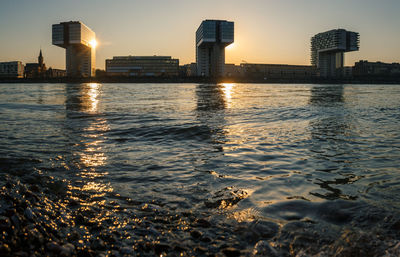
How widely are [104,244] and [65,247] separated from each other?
0.33 meters

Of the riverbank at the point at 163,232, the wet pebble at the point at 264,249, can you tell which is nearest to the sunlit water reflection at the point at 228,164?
the riverbank at the point at 163,232

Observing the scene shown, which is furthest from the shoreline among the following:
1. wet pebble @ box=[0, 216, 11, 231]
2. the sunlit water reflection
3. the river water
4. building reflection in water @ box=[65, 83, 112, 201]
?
wet pebble @ box=[0, 216, 11, 231]

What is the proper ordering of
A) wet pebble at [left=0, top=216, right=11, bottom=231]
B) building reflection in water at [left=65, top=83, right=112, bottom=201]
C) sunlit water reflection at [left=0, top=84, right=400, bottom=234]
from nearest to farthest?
1. wet pebble at [left=0, top=216, right=11, bottom=231]
2. sunlit water reflection at [left=0, top=84, right=400, bottom=234]
3. building reflection in water at [left=65, top=83, right=112, bottom=201]

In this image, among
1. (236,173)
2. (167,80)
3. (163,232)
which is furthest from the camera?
(167,80)

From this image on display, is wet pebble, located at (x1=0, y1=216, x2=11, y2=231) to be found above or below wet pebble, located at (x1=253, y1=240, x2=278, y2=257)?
above

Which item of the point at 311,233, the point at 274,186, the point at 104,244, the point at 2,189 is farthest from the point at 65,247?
the point at 274,186

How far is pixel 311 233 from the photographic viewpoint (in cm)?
312

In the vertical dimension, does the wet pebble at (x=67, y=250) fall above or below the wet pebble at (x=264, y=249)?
above

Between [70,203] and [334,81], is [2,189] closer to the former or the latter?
[70,203]

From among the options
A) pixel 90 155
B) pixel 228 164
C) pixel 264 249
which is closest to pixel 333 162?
pixel 228 164

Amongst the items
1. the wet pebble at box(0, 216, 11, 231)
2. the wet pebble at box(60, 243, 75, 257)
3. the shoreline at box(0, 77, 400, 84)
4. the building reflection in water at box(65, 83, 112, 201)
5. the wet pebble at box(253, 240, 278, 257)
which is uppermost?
the shoreline at box(0, 77, 400, 84)

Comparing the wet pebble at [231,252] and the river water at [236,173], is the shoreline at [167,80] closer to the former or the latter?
the river water at [236,173]

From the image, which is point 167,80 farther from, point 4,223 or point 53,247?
point 53,247

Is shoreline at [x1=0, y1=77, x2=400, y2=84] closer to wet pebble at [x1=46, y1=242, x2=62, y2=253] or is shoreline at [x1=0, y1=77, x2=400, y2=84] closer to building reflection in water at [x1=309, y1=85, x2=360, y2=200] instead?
building reflection in water at [x1=309, y1=85, x2=360, y2=200]
